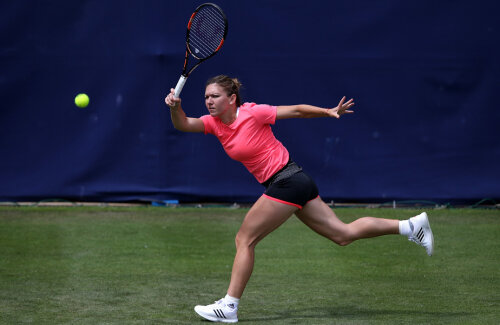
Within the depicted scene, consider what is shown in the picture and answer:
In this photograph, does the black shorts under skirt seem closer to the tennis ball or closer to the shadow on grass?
the shadow on grass

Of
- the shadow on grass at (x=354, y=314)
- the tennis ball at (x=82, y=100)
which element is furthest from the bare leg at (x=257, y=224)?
the tennis ball at (x=82, y=100)

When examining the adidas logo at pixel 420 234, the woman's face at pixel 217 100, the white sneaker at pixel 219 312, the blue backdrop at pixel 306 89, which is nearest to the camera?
the white sneaker at pixel 219 312

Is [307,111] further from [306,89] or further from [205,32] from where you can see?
[306,89]

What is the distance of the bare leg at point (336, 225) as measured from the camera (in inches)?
195

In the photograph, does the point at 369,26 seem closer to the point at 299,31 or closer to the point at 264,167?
the point at 299,31

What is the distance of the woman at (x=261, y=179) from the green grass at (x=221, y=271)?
33cm

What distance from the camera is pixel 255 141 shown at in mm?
4910

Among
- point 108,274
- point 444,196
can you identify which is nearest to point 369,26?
point 444,196

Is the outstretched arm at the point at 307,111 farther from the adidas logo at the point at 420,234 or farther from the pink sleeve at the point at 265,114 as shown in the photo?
the adidas logo at the point at 420,234

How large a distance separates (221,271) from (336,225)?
1.62 metres

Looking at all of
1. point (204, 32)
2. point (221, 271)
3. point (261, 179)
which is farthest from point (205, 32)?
point (221, 271)

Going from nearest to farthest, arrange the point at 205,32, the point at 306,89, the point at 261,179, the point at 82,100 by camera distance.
→ the point at 261,179
the point at 205,32
the point at 82,100
the point at 306,89

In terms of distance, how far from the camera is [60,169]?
9.60m

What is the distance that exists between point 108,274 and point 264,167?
6.05ft
